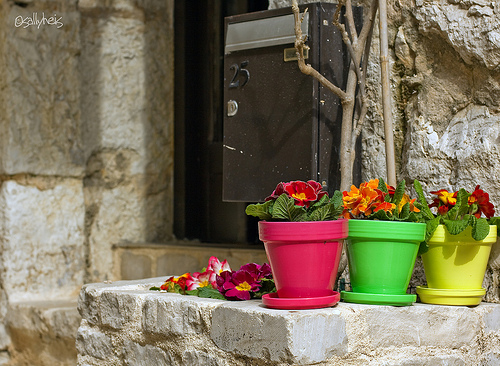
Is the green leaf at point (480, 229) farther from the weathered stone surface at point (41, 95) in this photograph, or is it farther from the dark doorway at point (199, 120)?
the weathered stone surface at point (41, 95)

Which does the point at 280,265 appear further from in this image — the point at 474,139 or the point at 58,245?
the point at 58,245

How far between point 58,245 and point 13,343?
19.3 inches

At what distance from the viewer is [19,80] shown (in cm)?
299

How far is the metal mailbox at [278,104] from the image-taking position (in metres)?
1.86

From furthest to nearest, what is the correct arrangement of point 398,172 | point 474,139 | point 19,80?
1. point 19,80
2. point 398,172
3. point 474,139

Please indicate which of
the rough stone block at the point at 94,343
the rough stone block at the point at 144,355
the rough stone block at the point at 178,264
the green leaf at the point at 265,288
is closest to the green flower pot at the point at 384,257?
the green leaf at the point at 265,288

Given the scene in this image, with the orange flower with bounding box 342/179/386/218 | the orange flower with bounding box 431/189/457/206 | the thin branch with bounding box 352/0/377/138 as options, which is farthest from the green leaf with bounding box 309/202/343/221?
the thin branch with bounding box 352/0/377/138

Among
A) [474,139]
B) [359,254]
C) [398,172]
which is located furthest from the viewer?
[398,172]

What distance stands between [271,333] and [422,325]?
41cm

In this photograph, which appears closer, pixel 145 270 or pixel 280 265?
pixel 280 265

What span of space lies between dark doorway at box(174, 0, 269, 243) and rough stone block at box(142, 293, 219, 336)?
4.75 feet

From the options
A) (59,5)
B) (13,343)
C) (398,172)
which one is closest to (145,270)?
(13,343)

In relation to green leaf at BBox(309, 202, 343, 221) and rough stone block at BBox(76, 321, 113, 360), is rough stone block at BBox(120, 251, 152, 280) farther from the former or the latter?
green leaf at BBox(309, 202, 343, 221)

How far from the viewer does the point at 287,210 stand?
1477mm
